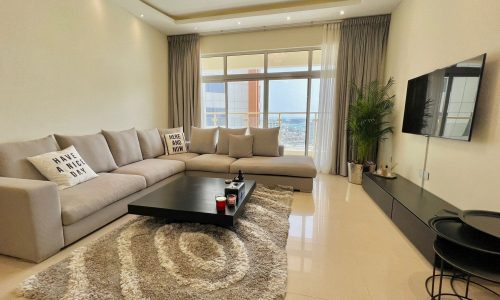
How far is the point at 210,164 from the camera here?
3631 mm

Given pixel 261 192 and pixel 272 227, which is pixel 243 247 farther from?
pixel 261 192

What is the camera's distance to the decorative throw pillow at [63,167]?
227 cm

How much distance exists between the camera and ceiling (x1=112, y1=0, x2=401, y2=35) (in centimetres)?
371

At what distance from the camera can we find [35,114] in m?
2.67

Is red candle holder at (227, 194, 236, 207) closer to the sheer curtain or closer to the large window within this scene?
the sheer curtain

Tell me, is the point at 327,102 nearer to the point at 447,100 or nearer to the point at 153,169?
the point at 447,100

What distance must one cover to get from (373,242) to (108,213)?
251 cm

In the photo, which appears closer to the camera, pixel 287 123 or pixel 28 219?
pixel 28 219

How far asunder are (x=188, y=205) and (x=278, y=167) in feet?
5.17

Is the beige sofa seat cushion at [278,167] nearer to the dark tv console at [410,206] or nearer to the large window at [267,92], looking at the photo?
the dark tv console at [410,206]

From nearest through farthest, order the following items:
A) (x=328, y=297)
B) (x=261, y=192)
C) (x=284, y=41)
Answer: (x=328, y=297), (x=261, y=192), (x=284, y=41)

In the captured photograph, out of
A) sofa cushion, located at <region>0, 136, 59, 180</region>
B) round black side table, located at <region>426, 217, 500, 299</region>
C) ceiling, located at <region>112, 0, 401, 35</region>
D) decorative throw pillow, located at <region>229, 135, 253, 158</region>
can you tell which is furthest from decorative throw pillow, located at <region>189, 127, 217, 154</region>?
round black side table, located at <region>426, 217, 500, 299</region>

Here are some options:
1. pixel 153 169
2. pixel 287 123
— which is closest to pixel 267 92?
pixel 287 123

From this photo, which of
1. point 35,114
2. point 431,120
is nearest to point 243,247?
point 431,120
